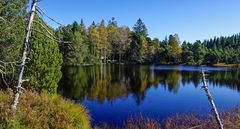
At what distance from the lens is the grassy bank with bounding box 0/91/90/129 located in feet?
27.1

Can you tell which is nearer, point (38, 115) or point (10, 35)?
point (38, 115)

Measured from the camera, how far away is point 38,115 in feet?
30.0

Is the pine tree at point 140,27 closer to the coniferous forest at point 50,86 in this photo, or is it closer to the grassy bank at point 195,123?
the coniferous forest at point 50,86

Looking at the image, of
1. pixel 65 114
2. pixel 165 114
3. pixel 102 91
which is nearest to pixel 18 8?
pixel 102 91

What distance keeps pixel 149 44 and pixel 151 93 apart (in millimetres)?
70326

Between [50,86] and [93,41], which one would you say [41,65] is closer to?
[50,86]

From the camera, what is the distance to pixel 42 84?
623 inches

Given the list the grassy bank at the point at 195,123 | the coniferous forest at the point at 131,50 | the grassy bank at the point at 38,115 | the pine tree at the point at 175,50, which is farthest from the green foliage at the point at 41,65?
the pine tree at the point at 175,50

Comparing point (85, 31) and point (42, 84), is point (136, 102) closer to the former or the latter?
point (42, 84)

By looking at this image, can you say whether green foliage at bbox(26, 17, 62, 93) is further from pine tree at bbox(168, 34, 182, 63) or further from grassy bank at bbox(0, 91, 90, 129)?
pine tree at bbox(168, 34, 182, 63)

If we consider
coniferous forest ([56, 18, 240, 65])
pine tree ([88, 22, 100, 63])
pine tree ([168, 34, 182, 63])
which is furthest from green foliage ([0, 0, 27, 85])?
pine tree ([168, 34, 182, 63])

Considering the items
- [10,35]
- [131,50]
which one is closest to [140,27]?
[131,50]

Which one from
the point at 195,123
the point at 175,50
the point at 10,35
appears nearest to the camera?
the point at 195,123

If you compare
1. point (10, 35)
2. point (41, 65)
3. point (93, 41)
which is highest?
point (93, 41)
